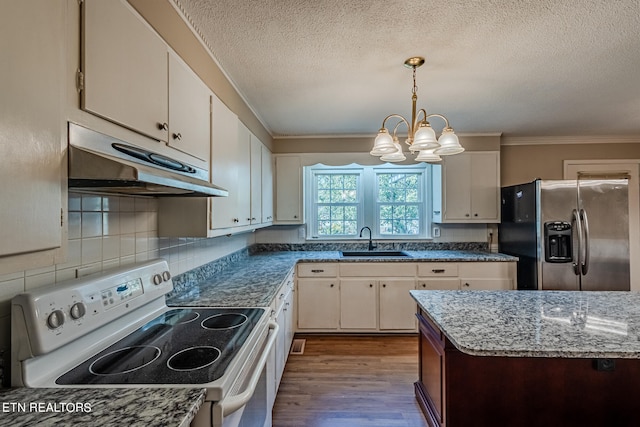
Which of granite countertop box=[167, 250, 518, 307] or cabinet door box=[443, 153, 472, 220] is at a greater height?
cabinet door box=[443, 153, 472, 220]

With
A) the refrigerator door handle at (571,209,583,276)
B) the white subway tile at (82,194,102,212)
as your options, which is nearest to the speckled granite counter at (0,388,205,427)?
the white subway tile at (82,194,102,212)

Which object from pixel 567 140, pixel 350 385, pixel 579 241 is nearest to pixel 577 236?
pixel 579 241

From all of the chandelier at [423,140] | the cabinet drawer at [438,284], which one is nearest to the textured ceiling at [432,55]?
the chandelier at [423,140]

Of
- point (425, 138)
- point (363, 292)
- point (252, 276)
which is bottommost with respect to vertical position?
point (363, 292)

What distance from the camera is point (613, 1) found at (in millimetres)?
1448

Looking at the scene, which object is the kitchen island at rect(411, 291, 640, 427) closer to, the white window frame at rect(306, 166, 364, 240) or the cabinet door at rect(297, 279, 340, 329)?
the cabinet door at rect(297, 279, 340, 329)

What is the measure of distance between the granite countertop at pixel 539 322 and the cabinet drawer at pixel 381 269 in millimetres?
1297

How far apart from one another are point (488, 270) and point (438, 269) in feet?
1.66

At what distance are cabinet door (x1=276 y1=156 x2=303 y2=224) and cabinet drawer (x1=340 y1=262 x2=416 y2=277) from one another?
0.85m

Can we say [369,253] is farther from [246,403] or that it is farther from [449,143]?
[246,403]

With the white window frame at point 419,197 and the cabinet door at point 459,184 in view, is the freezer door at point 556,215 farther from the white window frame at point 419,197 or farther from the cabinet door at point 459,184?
the white window frame at point 419,197

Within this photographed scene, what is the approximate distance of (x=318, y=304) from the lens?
131 inches

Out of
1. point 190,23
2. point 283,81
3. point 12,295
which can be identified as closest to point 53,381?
point 12,295

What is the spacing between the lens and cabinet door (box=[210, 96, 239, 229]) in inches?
69.2
